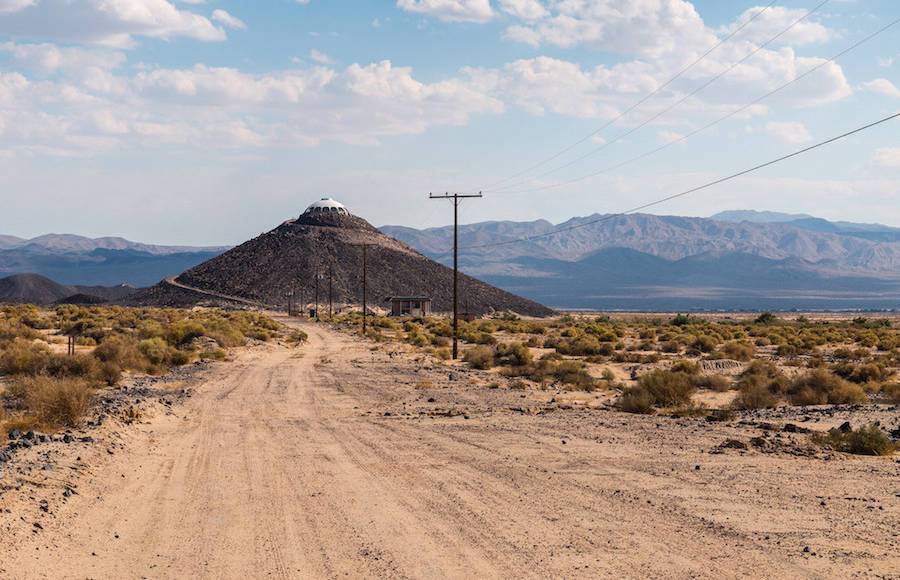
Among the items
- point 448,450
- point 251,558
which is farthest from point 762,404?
point 251,558

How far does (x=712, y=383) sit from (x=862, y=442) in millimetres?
12490

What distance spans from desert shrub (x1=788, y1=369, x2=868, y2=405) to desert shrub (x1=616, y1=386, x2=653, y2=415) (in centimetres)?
522

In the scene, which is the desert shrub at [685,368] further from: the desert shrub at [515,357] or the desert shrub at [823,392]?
the desert shrub at [823,392]

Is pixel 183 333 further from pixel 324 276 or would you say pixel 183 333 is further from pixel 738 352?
pixel 324 276

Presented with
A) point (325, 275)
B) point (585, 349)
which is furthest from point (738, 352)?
point (325, 275)

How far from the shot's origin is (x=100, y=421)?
610 inches

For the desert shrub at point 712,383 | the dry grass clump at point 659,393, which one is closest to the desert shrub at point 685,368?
the desert shrub at point 712,383

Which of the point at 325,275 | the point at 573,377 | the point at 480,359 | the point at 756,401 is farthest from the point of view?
the point at 325,275

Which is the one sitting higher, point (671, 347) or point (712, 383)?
point (712, 383)

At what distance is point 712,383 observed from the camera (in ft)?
86.0

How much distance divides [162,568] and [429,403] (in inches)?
557

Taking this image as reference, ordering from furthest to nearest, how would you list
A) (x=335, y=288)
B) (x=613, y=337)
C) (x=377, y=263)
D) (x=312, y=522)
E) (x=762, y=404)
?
(x=377, y=263) → (x=335, y=288) → (x=613, y=337) → (x=762, y=404) → (x=312, y=522)

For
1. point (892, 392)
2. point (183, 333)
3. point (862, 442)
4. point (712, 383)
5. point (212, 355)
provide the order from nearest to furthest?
point (862, 442), point (892, 392), point (712, 383), point (212, 355), point (183, 333)

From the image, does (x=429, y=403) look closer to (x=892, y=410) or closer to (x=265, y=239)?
(x=892, y=410)
